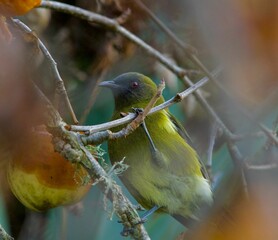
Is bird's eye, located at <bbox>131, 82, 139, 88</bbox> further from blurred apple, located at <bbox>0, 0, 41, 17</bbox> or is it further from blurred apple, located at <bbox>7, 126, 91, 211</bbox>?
blurred apple, located at <bbox>0, 0, 41, 17</bbox>

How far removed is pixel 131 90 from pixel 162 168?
37 centimetres

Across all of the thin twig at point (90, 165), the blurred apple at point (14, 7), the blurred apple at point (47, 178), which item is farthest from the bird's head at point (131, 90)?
the blurred apple at point (14, 7)

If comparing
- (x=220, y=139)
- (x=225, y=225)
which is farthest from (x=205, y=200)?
(x=225, y=225)

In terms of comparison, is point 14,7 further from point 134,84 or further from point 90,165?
point 134,84

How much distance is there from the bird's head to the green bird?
4.4 inches

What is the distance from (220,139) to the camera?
2.23 metres

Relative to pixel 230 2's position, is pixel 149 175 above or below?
below

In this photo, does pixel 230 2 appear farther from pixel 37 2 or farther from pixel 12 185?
pixel 12 185

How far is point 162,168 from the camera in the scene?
1.79 metres

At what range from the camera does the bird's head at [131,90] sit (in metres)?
2.03

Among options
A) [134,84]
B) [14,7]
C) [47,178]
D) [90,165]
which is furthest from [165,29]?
[14,7]

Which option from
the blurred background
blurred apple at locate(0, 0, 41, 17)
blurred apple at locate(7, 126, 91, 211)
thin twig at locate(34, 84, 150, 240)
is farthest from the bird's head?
blurred apple at locate(0, 0, 41, 17)

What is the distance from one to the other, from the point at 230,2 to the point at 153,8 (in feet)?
5.99

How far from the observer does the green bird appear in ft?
5.68
